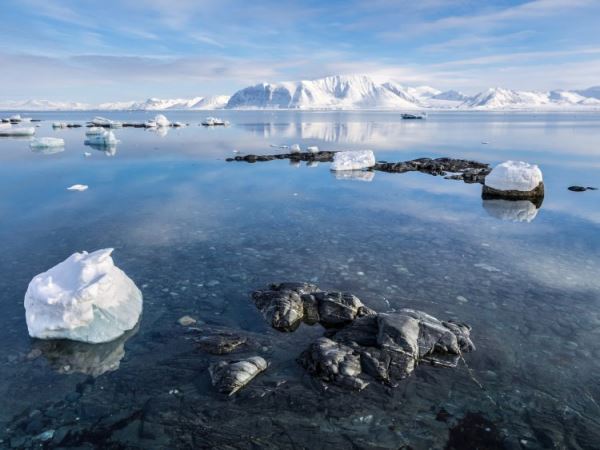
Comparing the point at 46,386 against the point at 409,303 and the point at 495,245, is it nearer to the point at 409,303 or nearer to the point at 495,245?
the point at 409,303

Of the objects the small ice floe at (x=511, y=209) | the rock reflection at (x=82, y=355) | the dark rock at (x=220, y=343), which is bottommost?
the rock reflection at (x=82, y=355)

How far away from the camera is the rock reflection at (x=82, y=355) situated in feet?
20.7

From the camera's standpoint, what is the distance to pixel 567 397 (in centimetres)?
573

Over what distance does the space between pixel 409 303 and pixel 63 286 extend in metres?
6.86

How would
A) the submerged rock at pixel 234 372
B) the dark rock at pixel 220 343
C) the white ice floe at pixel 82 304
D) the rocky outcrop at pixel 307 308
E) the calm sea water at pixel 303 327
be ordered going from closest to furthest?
the calm sea water at pixel 303 327
the submerged rock at pixel 234 372
the dark rock at pixel 220 343
the white ice floe at pixel 82 304
the rocky outcrop at pixel 307 308

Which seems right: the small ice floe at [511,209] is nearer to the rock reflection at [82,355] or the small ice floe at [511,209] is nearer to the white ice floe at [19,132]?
the rock reflection at [82,355]

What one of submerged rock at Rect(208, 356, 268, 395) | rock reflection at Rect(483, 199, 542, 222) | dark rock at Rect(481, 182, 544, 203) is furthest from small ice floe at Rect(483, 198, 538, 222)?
submerged rock at Rect(208, 356, 268, 395)

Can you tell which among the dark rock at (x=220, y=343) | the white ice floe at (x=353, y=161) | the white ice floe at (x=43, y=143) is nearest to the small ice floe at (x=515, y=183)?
the white ice floe at (x=353, y=161)

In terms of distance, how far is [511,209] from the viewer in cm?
1664

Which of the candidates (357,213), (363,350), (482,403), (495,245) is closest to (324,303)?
(363,350)

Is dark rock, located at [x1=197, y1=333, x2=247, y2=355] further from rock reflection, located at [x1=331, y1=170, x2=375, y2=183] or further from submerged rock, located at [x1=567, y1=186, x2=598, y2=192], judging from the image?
submerged rock, located at [x1=567, y1=186, x2=598, y2=192]

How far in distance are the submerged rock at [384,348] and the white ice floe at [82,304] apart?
142 inches

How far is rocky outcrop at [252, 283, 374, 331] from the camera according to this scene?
757 centimetres

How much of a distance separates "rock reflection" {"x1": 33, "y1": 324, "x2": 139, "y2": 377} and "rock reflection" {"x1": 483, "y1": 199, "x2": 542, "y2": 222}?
45.8ft
